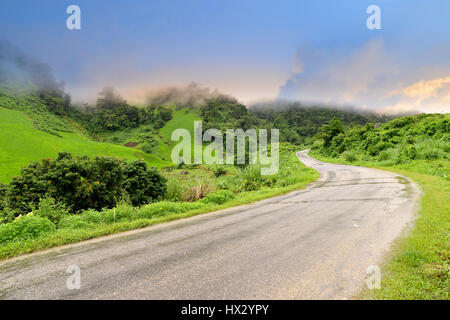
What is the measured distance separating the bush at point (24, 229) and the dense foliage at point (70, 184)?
17.4ft

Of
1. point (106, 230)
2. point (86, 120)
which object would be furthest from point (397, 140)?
point (86, 120)

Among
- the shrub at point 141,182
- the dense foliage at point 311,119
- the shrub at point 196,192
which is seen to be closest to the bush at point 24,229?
the shrub at point 196,192

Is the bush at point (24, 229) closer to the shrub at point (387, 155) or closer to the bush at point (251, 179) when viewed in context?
the bush at point (251, 179)

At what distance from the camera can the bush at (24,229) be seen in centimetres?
518

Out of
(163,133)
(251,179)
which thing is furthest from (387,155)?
(163,133)

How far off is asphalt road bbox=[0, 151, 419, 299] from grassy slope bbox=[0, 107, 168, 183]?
2259 inches

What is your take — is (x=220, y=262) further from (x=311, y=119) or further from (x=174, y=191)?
(x=311, y=119)

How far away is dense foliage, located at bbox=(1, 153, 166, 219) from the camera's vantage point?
1325cm

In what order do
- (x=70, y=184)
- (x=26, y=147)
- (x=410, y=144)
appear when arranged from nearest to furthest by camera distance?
(x=70, y=184) → (x=410, y=144) → (x=26, y=147)

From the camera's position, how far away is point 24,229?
215 inches

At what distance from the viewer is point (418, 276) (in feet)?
10.8

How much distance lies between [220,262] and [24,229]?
18.8 feet

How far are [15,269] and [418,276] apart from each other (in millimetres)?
7431

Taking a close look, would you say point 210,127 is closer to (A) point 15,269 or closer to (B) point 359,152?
(B) point 359,152
